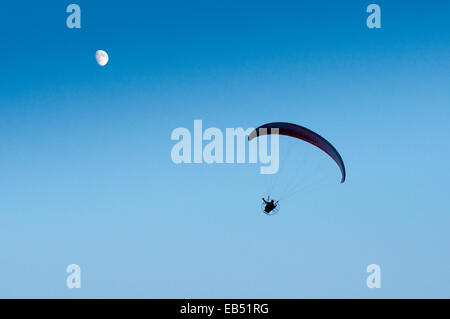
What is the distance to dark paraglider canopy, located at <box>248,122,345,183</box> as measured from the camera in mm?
31703

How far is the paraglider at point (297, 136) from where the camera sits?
104 ft

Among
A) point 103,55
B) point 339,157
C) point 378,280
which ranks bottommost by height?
point 378,280

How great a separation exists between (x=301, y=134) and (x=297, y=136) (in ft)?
1.85

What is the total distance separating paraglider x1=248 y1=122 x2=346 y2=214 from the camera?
1248 inches

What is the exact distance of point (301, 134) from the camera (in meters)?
32.7

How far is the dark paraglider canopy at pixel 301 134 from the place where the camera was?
104ft

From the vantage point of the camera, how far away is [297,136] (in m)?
33.2
